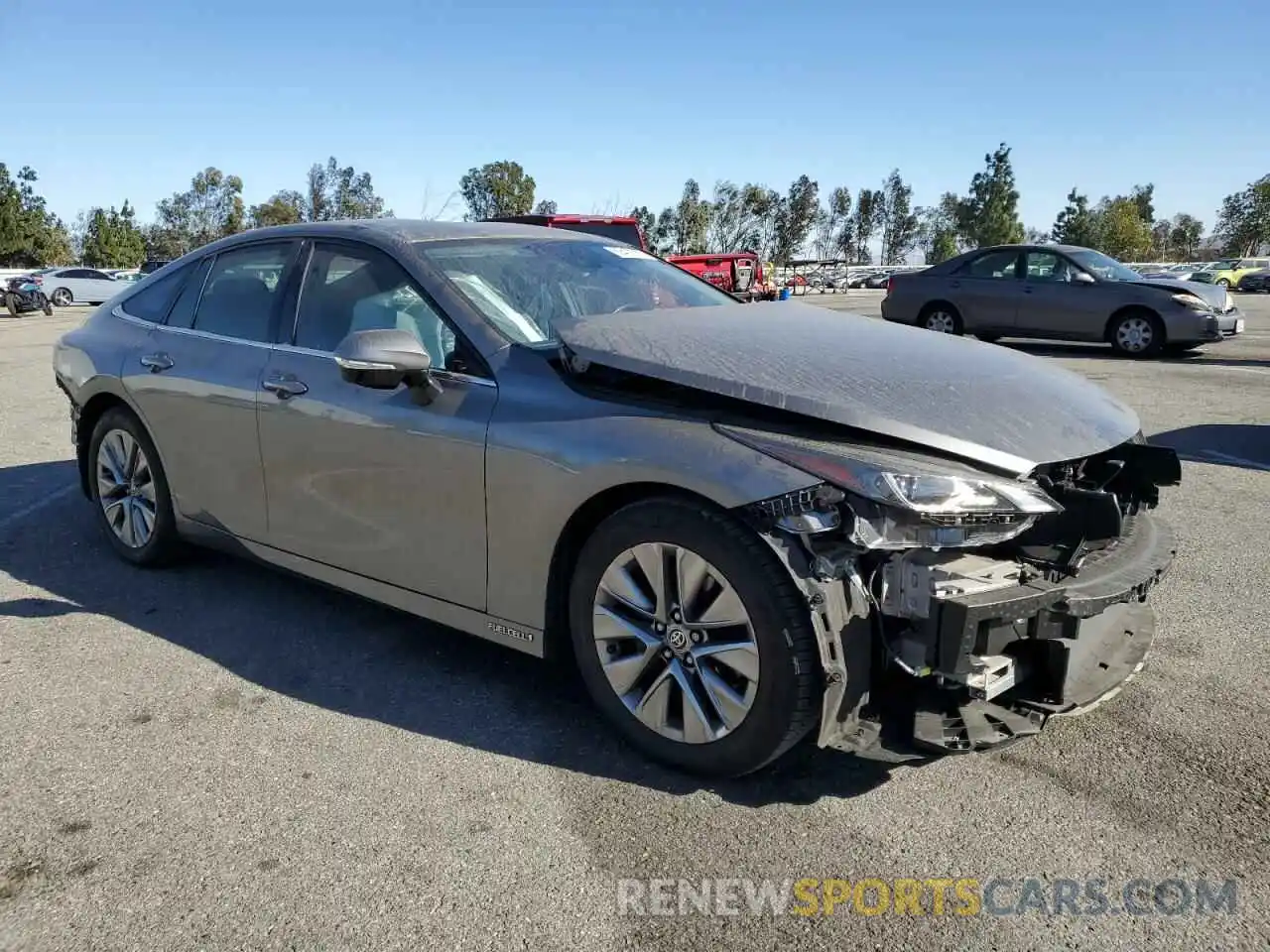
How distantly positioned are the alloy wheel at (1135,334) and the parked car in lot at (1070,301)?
1cm

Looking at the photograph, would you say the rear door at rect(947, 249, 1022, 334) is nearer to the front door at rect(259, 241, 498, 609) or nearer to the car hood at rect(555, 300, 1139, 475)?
the car hood at rect(555, 300, 1139, 475)

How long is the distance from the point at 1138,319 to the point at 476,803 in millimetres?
12878

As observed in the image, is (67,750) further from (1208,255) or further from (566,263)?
(1208,255)

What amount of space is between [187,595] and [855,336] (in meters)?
3.11

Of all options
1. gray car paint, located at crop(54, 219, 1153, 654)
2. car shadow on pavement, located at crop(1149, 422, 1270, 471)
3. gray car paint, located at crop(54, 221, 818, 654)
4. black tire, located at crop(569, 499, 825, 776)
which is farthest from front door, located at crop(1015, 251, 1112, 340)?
black tire, located at crop(569, 499, 825, 776)

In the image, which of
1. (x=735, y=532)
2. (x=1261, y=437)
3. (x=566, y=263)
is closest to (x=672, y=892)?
(x=735, y=532)

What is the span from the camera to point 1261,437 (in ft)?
25.1

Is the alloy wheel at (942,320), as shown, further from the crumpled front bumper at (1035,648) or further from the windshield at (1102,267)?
the crumpled front bumper at (1035,648)

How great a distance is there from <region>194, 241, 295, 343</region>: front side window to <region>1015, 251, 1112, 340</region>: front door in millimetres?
11826

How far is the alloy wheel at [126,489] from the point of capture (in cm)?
458

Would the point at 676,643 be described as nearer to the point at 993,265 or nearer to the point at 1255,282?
the point at 993,265

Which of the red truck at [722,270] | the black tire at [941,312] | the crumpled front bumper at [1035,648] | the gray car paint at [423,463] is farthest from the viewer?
the red truck at [722,270]

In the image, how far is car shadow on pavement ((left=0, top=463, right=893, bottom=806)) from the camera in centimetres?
290

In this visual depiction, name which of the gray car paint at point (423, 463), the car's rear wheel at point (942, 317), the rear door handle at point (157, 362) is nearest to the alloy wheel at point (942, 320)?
the car's rear wheel at point (942, 317)
